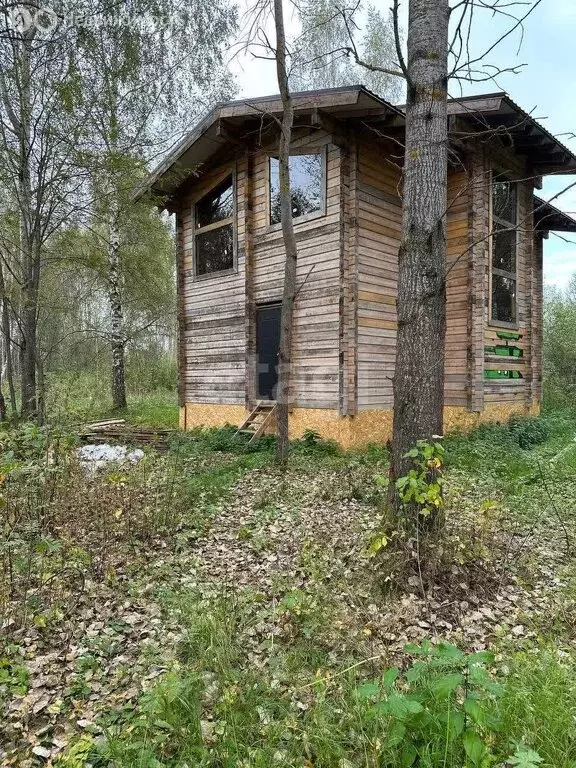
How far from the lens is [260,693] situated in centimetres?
220

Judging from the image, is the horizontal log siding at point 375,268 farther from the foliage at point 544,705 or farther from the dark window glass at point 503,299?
the foliage at point 544,705

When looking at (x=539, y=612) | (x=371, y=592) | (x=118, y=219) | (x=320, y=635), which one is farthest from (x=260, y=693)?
(x=118, y=219)

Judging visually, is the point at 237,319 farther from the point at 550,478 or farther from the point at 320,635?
the point at 320,635

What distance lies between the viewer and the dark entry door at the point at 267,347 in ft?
29.8

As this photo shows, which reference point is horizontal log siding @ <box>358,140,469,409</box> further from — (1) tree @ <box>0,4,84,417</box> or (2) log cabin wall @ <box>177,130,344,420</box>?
(1) tree @ <box>0,4,84,417</box>

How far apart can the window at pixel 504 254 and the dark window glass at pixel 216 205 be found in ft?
18.1

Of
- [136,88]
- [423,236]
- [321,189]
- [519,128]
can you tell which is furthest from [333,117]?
[423,236]

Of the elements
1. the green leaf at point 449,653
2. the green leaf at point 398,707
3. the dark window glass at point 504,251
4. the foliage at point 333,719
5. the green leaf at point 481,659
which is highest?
the dark window glass at point 504,251

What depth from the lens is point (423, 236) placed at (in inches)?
129

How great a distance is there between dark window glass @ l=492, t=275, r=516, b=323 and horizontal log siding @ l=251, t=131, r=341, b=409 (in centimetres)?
366

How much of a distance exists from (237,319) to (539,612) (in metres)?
7.90

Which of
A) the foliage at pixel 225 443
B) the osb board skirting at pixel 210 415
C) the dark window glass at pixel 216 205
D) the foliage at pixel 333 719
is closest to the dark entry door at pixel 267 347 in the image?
the osb board skirting at pixel 210 415

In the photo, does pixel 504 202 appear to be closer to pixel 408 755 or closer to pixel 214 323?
pixel 214 323

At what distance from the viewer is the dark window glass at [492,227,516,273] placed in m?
9.23
